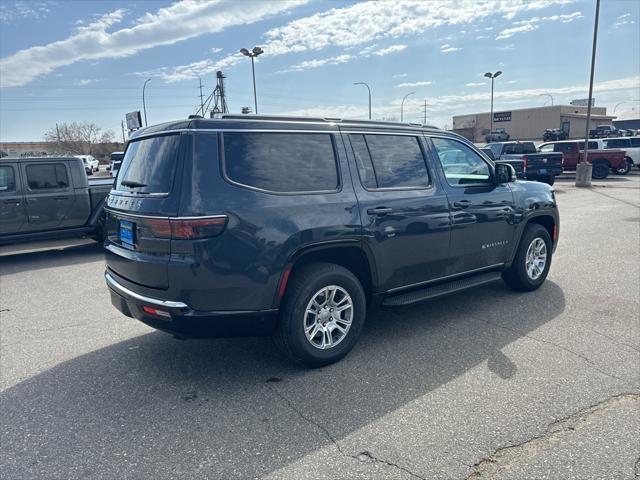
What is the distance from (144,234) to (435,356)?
101 inches

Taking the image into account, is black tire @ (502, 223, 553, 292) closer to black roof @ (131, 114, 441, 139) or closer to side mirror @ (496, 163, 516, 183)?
side mirror @ (496, 163, 516, 183)

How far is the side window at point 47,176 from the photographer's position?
8.78m

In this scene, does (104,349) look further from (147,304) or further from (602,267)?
(602,267)

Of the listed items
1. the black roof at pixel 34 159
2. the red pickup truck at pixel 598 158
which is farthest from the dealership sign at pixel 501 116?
the black roof at pixel 34 159

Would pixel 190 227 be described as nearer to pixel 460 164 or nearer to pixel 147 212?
pixel 147 212

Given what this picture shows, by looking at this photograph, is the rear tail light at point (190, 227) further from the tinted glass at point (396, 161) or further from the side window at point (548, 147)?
the side window at point (548, 147)

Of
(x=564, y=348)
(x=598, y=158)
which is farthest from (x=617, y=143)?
(x=564, y=348)

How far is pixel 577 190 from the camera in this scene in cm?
1934

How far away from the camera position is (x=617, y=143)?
26.1 meters

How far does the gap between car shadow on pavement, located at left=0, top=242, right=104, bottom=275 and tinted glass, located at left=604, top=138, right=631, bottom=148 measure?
85.7 ft

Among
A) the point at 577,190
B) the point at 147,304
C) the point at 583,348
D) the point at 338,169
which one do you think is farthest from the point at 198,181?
the point at 577,190

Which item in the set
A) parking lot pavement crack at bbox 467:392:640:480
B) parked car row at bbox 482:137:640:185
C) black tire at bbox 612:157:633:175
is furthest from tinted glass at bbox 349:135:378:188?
black tire at bbox 612:157:633:175

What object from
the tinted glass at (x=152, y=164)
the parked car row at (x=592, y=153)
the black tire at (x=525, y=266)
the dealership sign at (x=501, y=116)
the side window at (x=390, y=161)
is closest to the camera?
the tinted glass at (x=152, y=164)

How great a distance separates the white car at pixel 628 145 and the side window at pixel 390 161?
83.7 ft
